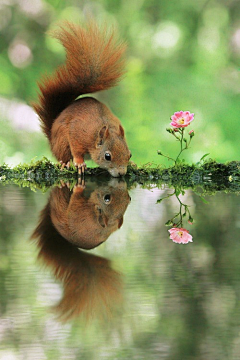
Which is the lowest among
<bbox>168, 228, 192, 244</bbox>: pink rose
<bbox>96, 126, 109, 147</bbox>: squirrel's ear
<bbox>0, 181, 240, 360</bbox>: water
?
<bbox>0, 181, 240, 360</bbox>: water

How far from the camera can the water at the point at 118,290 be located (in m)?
0.57

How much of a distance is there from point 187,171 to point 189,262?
7.01 ft

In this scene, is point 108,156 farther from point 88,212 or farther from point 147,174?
point 88,212

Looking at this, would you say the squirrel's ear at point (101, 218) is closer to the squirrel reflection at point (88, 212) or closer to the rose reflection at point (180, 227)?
the squirrel reflection at point (88, 212)

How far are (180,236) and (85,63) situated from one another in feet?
6.93

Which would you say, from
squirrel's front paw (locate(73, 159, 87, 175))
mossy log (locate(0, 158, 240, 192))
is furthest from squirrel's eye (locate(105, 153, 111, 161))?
squirrel's front paw (locate(73, 159, 87, 175))

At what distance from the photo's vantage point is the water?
57 cm

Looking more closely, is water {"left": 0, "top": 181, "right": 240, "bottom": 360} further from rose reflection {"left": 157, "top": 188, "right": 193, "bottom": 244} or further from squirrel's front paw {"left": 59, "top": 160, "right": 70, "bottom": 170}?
squirrel's front paw {"left": 59, "top": 160, "right": 70, "bottom": 170}

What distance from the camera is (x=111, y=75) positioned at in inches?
126

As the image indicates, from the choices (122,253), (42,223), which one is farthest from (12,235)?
(122,253)

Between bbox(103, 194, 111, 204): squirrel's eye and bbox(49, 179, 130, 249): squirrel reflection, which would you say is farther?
bbox(103, 194, 111, 204): squirrel's eye

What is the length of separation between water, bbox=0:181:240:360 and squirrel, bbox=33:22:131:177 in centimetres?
146

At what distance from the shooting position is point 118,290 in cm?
75

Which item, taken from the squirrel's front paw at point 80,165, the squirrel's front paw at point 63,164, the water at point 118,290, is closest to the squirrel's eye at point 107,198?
the water at point 118,290
